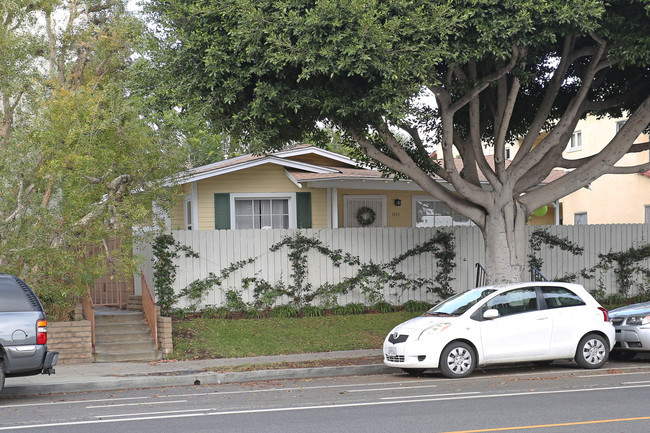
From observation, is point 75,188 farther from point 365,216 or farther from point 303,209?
point 365,216

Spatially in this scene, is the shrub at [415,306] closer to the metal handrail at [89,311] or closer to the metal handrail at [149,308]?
the metal handrail at [149,308]

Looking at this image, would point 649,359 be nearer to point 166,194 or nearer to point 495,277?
point 495,277

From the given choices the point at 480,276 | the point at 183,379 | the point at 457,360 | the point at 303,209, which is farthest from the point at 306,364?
the point at 303,209

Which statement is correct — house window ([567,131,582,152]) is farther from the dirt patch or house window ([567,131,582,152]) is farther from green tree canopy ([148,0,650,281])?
the dirt patch

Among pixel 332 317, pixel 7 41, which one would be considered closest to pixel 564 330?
pixel 332 317

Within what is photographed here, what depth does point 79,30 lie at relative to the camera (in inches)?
908

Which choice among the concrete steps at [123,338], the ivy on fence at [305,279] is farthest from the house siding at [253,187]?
the concrete steps at [123,338]

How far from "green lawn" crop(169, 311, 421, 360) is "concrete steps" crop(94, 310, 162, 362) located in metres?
0.61

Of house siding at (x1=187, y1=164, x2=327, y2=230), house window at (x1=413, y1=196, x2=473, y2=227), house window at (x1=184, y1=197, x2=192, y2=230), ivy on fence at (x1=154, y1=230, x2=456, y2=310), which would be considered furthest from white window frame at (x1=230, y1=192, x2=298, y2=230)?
house window at (x1=413, y1=196, x2=473, y2=227)

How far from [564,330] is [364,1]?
6729mm

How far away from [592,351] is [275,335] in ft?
22.4

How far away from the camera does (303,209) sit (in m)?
22.6

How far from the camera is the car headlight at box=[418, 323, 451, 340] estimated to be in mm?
12969

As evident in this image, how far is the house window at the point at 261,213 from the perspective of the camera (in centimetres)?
2231
